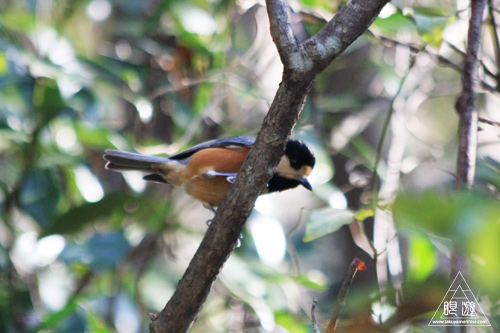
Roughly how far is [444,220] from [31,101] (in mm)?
4170

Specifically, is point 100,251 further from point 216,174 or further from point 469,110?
point 469,110

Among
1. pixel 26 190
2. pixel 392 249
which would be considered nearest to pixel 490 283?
pixel 392 249

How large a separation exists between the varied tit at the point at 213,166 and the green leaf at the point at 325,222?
0.72m

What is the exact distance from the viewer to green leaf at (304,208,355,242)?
2.52m

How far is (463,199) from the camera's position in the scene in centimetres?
72

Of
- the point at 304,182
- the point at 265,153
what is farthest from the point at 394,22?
the point at 265,153

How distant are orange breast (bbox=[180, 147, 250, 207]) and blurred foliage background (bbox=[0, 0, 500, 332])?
17.0 inches

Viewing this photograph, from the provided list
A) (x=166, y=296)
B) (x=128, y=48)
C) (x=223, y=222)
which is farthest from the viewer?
(x=128, y=48)

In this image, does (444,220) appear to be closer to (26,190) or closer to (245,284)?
(245,284)

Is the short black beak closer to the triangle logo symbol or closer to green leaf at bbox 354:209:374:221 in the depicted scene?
green leaf at bbox 354:209:374:221

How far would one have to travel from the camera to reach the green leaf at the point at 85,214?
394 cm

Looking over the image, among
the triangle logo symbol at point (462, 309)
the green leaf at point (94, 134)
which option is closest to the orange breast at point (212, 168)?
the green leaf at point (94, 134)

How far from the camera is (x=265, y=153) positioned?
1.99 m

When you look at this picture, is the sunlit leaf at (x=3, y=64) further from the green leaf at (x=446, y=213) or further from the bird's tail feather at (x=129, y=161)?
the green leaf at (x=446, y=213)
